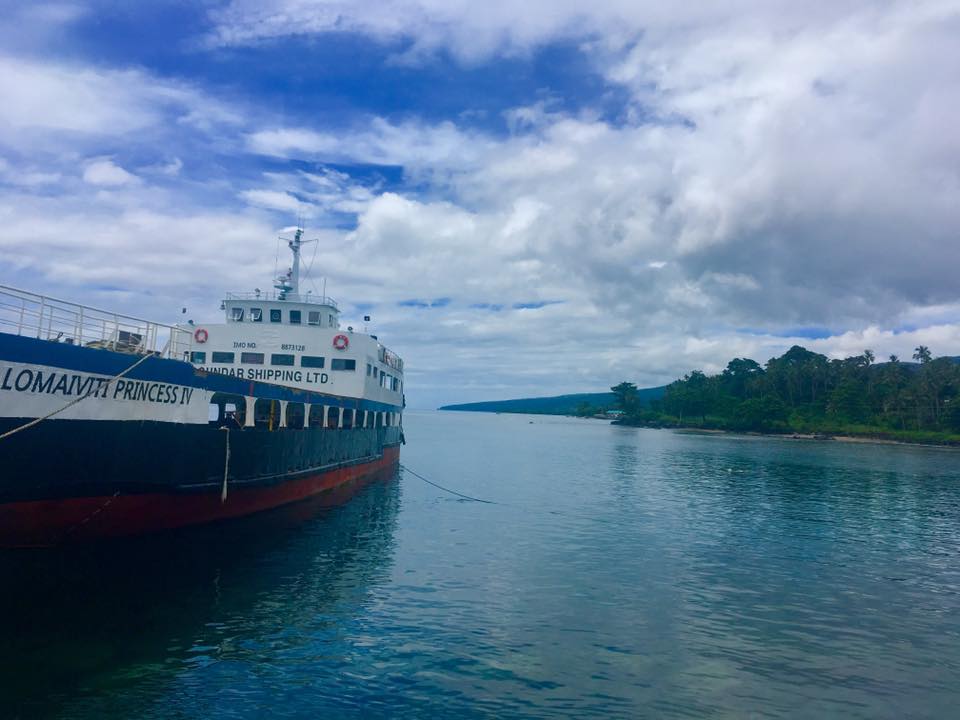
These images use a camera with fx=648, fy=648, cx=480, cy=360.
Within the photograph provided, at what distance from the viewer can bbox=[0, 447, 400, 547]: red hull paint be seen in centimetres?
1560

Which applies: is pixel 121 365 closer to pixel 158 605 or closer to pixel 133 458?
pixel 133 458

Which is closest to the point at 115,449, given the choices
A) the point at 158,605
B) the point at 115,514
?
the point at 115,514

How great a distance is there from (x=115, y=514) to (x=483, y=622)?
1051 centimetres

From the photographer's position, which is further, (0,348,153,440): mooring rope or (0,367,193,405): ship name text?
(0,367,193,405): ship name text

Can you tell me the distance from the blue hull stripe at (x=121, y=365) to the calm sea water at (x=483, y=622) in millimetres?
4701

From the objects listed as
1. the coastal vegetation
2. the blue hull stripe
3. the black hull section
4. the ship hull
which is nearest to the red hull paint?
the ship hull

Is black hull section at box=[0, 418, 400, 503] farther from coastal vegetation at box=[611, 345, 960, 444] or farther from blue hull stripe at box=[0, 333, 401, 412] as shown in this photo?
coastal vegetation at box=[611, 345, 960, 444]

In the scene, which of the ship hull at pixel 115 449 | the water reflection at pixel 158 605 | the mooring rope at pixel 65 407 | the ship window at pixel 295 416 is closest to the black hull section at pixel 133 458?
the ship hull at pixel 115 449

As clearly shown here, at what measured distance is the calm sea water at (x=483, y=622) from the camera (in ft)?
36.3

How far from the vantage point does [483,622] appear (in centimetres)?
1500

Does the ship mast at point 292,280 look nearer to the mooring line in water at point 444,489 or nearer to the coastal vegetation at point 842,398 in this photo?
the mooring line in water at point 444,489

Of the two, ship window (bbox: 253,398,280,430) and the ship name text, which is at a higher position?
the ship name text

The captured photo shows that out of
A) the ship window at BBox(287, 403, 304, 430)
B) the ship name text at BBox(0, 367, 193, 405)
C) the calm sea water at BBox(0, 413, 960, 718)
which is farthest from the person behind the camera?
the ship window at BBox(287, 403, 304, 430)

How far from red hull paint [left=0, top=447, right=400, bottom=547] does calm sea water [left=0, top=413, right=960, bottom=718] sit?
1.71 feet
